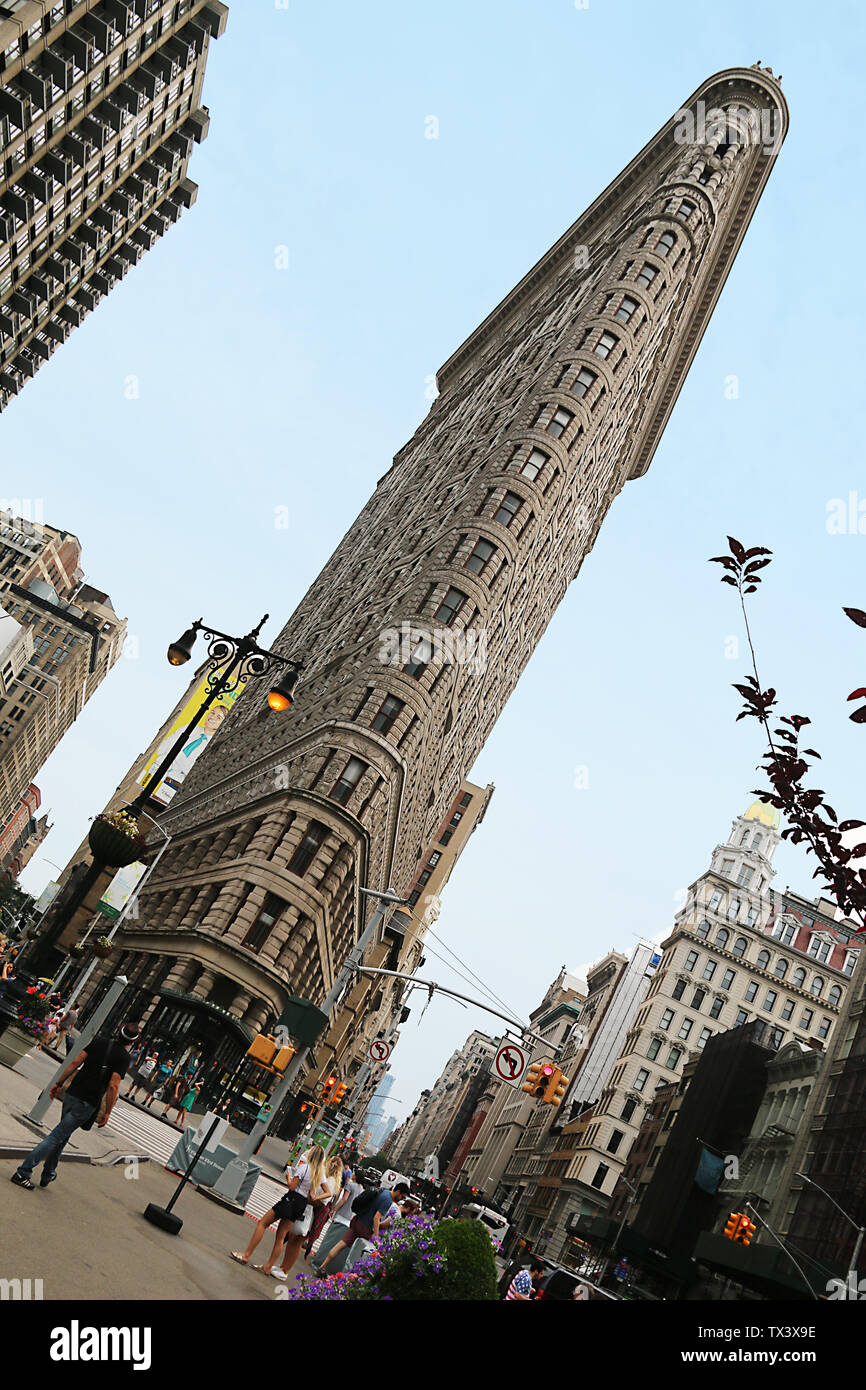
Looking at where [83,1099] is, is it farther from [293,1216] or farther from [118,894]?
[118,894]

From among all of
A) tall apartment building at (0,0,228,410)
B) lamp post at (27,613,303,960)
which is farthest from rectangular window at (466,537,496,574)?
lamp post at (27,613,303,960)

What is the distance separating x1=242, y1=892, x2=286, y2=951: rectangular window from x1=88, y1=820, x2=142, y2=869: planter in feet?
87.9

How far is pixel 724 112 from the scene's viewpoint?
9144 centimetres

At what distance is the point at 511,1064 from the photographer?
26172 mm

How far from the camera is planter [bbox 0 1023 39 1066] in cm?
2039

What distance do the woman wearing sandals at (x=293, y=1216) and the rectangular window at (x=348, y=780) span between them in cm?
3038

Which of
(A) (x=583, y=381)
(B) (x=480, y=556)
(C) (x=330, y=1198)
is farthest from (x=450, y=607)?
(C) (x=330, y=1198)

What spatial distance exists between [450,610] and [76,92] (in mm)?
39074

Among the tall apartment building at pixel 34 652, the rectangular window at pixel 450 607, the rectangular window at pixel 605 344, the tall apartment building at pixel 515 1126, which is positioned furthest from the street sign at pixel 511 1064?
the tall apartment building at pixel 34 652

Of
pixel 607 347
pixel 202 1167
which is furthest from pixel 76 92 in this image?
pixel 202 1167

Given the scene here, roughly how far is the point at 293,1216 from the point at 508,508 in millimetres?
44779

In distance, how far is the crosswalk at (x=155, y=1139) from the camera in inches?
779

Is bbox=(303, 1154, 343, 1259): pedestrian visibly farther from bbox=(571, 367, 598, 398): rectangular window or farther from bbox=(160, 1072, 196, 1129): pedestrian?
bbox=(571, 367, 598, 398): rectangular window
